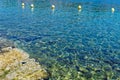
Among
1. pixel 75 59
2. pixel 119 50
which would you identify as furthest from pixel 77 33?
pixel 75 59

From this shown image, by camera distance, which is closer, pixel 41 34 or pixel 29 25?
pixel 41 34

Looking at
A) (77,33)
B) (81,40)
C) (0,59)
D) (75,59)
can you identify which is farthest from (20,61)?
(77,33)

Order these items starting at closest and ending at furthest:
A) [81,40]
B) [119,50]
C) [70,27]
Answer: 1. [119,50]
2. [81,40]
3. [70,27]

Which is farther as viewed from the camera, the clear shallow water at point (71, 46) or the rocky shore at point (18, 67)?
the clear shallow water at point (71, 46)

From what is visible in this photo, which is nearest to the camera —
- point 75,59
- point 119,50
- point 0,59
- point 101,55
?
point 0,59

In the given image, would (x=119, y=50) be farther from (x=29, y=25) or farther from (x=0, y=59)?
(x=29, y=25)

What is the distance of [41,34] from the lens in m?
38.8

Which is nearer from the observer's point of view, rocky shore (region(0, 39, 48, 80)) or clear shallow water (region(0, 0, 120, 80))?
rocky shore (region(0, 39, 48, 80))

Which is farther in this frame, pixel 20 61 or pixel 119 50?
pixel 119 50

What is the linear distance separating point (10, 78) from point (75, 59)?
8.85 metres

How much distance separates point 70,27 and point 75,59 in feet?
64.5

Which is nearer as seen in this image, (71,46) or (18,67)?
(18,67)

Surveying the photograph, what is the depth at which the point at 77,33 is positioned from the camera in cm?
4019

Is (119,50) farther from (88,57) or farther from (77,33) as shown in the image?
(77,33)
